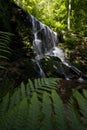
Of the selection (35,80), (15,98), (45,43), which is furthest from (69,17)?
(15,98)

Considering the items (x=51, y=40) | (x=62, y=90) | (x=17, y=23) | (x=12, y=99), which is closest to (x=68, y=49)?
(x=51, y=40)

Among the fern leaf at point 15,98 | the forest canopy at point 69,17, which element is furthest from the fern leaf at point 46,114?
the forest canopy at point 69,17

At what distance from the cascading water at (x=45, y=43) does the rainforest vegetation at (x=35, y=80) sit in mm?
451

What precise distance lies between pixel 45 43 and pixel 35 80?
15118mm

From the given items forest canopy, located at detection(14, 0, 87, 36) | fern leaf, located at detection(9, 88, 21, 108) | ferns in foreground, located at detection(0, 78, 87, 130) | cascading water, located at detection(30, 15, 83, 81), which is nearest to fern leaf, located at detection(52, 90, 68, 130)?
ferns in foreground, located at detection(0, 78, 87, 130)

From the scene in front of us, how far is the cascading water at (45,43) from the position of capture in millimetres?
14992

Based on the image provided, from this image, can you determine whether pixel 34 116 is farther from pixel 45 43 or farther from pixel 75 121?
pixel 45 43

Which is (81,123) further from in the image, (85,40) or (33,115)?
(85,40)

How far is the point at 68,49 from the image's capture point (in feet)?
57.7

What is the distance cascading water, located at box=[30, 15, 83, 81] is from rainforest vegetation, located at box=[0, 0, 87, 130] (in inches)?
17.8

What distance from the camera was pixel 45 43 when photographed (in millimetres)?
16547

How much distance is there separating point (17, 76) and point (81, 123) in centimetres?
903

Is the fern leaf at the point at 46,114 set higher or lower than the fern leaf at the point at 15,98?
higher

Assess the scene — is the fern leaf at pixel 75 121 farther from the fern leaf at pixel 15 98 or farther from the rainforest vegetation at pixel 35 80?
the fern leaf at pixel 15 98
